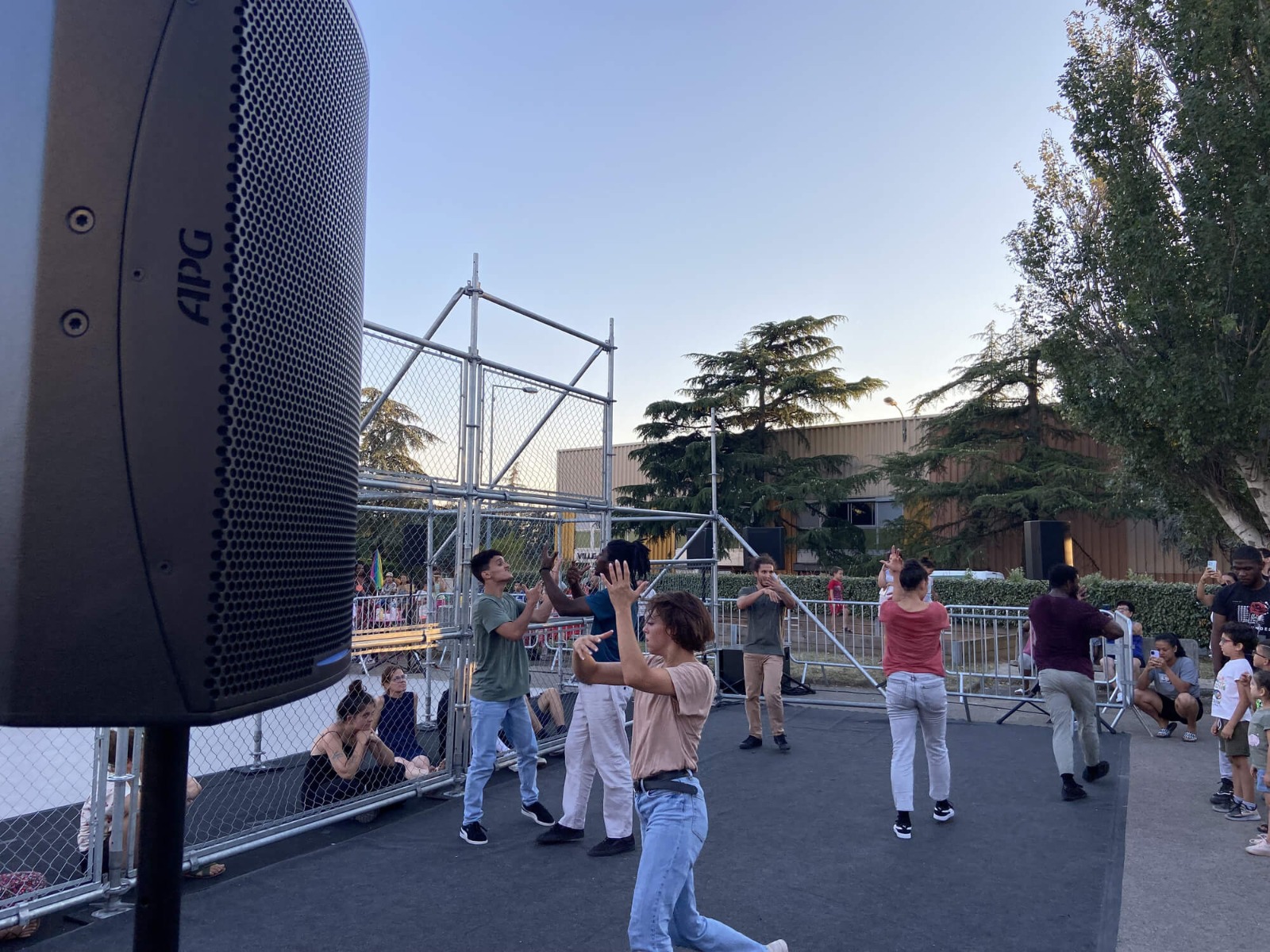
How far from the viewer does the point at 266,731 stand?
8258 millimetres

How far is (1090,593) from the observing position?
1557 centimetres

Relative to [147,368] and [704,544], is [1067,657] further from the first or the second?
[147,368]

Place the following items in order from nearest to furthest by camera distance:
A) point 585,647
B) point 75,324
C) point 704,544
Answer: point 75,324, point 585,647, point 704,544

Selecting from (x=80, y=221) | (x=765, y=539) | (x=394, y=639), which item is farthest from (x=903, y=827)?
(x=765, y=539)

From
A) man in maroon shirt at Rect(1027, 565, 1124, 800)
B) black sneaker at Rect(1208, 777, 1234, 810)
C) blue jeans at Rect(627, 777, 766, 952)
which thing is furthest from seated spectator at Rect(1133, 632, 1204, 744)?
blue jeans at Rect(627, 777, 766, 952)

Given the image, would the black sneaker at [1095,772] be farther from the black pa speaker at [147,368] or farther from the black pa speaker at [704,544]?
the black pa speaker at [147,368]

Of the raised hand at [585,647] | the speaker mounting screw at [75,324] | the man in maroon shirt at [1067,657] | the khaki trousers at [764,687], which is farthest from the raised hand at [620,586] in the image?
the khaki trousers at [764,687]

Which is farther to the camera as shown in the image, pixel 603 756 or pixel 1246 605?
pixel 1246 605

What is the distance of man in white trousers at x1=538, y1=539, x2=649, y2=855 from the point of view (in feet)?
17.7

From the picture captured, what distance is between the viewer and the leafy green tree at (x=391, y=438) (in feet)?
21.8

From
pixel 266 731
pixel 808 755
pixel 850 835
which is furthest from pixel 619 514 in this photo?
pixel 850 835

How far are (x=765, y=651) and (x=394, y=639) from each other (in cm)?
392

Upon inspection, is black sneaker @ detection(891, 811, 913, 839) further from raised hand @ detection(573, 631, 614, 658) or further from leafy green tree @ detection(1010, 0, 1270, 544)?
leafy green tree @ detection(1010, 0, 1270, 544)

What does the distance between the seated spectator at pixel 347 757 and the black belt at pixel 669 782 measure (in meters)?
3.36
